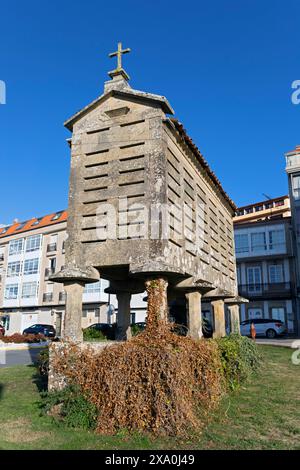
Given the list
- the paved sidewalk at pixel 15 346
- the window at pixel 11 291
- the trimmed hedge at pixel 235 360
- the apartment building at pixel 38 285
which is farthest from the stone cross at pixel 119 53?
the window at pixel 11 291

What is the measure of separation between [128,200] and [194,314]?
3.88 meters

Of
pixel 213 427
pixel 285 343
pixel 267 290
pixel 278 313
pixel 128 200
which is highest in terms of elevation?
pixel 267 290

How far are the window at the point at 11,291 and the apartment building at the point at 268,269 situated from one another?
26.0m

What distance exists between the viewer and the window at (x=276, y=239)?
120 feet

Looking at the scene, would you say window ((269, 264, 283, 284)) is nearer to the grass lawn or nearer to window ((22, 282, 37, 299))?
window ((22, 282, 37, 299))

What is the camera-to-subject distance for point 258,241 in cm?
3806

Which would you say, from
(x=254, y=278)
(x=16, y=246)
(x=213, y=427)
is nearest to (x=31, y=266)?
(x=16, y=246)

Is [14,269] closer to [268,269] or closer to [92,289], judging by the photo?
[92,289]

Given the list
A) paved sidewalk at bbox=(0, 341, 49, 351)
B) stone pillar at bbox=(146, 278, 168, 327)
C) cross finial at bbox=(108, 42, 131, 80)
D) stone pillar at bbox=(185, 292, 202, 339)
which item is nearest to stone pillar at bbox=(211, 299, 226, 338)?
→ stone pillar at bbox=(185, 292, 202, 339)

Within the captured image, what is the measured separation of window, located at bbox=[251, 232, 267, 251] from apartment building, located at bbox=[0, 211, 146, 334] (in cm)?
1266

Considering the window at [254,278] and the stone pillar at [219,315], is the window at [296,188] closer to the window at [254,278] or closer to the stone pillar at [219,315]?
the window at [254,278]

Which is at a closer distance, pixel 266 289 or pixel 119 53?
pixel 119 53

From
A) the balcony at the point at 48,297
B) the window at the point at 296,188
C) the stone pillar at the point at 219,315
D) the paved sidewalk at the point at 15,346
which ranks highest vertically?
the window at the point at 296,188

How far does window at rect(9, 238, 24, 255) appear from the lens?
46.6m
